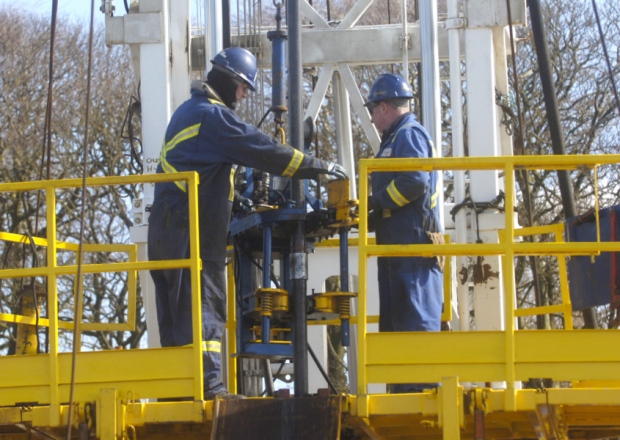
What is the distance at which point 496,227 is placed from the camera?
9383 millimetres

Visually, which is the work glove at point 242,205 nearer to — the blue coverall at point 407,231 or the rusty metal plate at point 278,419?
the blue coverall at point 407,231

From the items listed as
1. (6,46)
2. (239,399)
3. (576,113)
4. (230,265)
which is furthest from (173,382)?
(6,46)

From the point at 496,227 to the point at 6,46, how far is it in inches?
663

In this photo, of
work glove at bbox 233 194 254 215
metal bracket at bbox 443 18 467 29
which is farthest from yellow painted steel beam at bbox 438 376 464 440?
metal bracket at bbox 443 18 467 29

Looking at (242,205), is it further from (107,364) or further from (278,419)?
(278,419)

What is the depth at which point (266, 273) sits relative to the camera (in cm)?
721

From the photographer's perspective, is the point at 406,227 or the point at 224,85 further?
the point at 224,85

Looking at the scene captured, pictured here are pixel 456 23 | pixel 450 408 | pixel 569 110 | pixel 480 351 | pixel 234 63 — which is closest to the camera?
pixel 450 408

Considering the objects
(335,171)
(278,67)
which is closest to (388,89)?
(278,67)

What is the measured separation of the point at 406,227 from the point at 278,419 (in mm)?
A: 1510

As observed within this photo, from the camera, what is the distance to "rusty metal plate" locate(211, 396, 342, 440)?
6.38m

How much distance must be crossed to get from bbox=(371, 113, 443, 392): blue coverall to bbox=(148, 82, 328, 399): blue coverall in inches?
19.5

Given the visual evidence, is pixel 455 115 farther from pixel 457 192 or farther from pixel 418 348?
pixel 418 348

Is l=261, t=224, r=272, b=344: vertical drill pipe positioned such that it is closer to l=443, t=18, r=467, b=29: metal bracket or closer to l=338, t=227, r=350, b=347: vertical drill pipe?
l=338, t=227, r=350, b=347: vertical drill pipe
